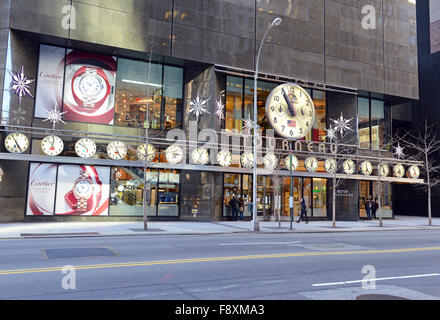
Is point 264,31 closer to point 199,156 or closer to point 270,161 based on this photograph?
point 270,161

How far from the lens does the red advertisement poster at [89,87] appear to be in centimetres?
2509

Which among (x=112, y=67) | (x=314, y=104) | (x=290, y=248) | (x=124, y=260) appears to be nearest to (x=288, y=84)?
(x=314, y=104)

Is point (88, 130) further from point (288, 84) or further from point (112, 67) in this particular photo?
point (288, 84)

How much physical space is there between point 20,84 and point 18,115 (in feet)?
6.27

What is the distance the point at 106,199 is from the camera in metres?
25.0

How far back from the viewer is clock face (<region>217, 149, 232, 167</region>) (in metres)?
26.7

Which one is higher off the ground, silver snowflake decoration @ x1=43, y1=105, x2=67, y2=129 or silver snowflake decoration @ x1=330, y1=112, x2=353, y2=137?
silver snowflake decoration @ x1=330, y1=112, x2=353, y2=137

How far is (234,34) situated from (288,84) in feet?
19.3

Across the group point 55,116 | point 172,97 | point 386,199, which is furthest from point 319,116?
point 55,116

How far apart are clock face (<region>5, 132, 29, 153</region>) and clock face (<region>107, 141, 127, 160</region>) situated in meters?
4.82

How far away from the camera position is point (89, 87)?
2564 centimetres

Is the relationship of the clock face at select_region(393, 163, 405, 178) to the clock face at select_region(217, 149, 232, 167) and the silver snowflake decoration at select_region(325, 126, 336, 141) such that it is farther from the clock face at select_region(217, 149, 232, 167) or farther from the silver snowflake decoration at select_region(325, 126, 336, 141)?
the clock face at select_region(217, 149, 232, 167)

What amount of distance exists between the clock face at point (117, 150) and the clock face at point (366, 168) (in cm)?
1983

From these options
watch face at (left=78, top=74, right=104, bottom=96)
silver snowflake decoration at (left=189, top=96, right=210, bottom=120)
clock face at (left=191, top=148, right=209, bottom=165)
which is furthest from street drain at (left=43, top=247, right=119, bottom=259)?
silver snowflake decoration at (left=189, top=96, right=210, bottom=120)
